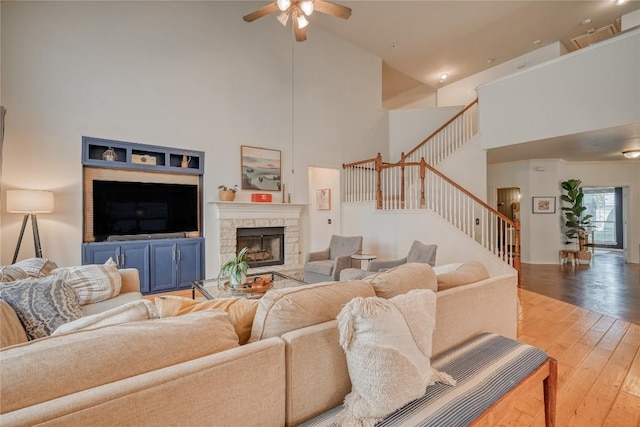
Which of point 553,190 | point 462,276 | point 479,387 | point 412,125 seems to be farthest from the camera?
point 412,125

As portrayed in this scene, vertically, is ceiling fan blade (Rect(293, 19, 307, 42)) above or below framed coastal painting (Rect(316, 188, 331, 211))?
above

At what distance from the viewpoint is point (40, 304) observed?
1.64 metres

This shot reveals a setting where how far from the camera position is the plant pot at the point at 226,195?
5.05 metres

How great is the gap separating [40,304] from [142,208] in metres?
3.18

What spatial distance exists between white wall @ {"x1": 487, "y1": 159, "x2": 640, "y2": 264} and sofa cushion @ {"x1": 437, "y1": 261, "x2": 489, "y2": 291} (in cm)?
674

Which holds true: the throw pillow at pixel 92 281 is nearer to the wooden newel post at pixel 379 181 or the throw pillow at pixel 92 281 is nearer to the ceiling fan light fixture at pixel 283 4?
the ceiling fan light fixture at pixel 283 4

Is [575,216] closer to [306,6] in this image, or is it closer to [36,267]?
[306,6]

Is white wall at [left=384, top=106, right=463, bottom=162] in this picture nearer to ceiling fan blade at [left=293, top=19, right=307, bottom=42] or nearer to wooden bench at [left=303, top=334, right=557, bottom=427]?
ceiling fan blade at [left=293, top=19, right=307, bottom=42]

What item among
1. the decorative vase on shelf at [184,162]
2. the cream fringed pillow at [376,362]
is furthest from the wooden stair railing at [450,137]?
the cream fringed pillow at [376,362]

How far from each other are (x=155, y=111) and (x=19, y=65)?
1526 millimetres

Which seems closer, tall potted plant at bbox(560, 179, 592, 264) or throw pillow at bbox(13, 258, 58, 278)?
throw pillow at bbox(13, 258, 58, 278)

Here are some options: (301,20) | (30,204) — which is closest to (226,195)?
(30,204)

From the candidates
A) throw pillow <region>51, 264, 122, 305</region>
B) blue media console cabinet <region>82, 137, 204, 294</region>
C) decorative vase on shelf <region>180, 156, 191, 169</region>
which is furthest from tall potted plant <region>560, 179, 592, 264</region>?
throw pillow <region>51, 264, 122, 305</region>

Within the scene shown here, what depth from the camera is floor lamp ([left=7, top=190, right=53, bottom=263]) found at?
11.1 feet
